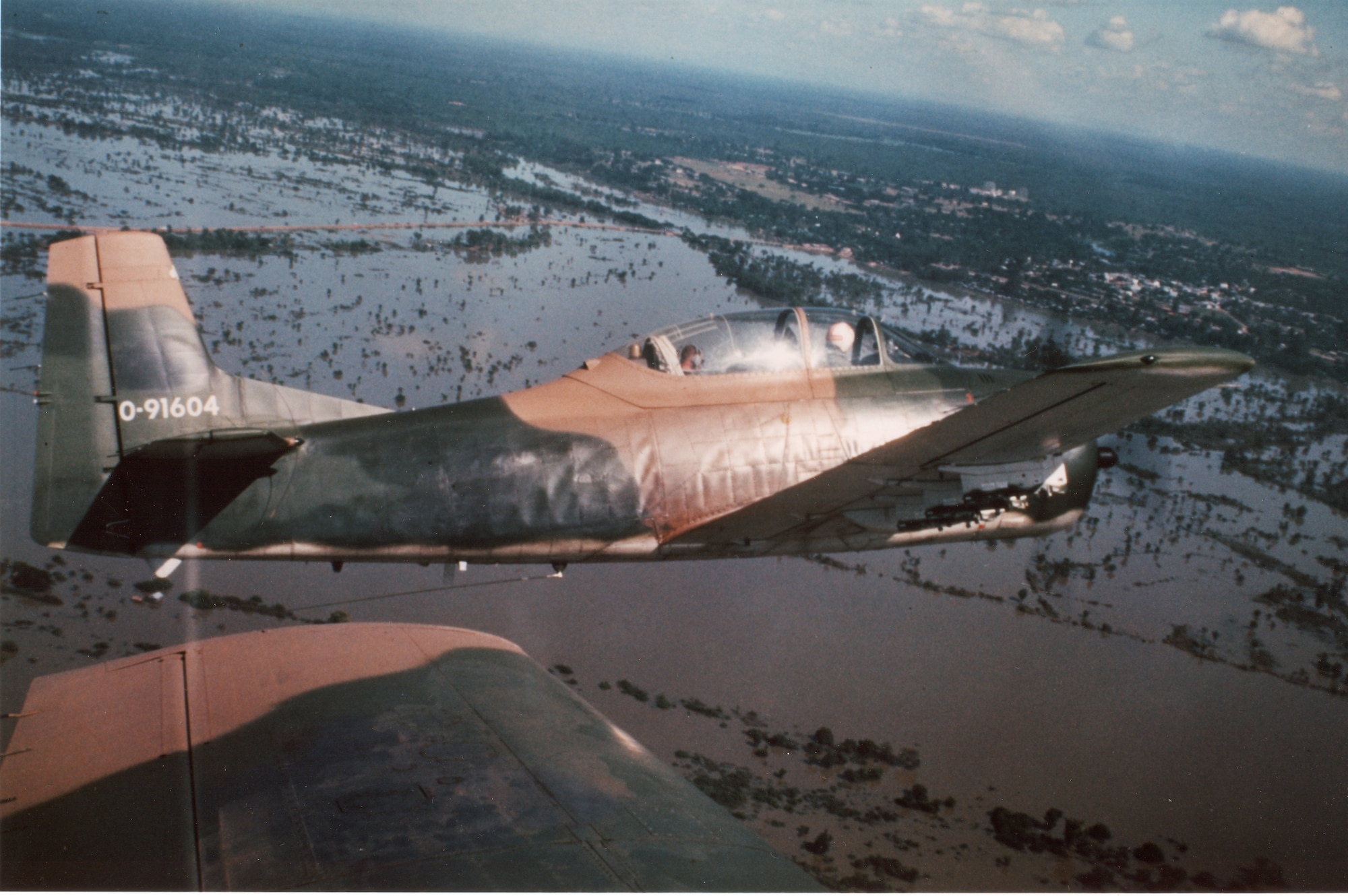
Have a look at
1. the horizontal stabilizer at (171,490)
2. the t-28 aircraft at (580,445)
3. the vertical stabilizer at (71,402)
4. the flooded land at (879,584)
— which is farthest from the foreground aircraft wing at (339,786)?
the flooded land at (879,584)

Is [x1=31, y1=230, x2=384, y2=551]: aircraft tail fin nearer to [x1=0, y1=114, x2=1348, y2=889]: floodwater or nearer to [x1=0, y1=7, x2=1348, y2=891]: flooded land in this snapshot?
[x1=0, y1=114, x2=1348, y2=889]: floodwater

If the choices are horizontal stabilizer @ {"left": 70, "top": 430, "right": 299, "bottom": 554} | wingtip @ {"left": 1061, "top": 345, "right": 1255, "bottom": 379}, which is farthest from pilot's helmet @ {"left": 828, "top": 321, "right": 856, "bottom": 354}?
horizontal stabilizer @ {"left": 70, "top": 430, "right": 299, "bottom": 554}

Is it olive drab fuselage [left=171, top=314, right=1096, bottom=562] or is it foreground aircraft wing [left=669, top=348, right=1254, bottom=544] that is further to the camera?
olive drab fuselage [left=171, top=314, right=1096, bottom=562]

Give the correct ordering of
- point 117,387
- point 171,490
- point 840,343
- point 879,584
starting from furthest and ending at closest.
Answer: point 879,584
point 840,343
point 117,387
point 171,490

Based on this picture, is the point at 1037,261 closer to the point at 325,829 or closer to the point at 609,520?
the point at 609,520

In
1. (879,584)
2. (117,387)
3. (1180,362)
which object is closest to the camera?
(1180,362)

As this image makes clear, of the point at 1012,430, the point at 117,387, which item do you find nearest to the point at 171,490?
the point at 117,387

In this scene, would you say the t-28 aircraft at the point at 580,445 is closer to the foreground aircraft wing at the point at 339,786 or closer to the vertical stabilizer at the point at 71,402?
the vertical stabilizer at the point at 71,402

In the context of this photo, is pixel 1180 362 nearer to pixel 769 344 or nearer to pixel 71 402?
pixel 769 344
